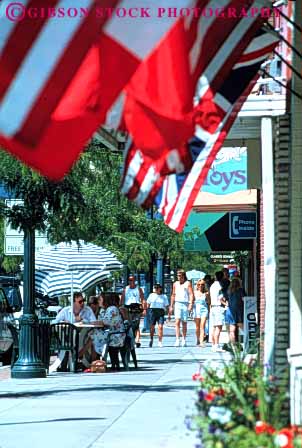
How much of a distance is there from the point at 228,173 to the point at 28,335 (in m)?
4.46

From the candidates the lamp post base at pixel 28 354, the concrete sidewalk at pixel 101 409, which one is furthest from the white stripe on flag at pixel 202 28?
the lamp post base at pixel 28 354

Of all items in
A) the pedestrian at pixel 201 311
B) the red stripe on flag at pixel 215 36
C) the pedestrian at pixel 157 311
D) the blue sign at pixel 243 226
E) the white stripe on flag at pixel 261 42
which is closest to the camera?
the red stripe on flag at pixel 215 36

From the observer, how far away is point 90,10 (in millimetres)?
6043

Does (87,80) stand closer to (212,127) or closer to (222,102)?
(212,127)

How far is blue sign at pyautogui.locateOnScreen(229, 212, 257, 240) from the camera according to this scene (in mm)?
21547

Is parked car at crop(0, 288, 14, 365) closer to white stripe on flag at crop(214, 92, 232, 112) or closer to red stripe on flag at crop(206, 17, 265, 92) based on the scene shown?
white stripe on flag at crop(214, 92, 232, 112)

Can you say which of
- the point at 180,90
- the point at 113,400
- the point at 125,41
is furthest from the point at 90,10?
the point at 113,400

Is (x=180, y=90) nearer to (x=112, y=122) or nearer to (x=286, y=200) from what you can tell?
(x=112, y=122)

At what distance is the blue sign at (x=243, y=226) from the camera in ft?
70.7

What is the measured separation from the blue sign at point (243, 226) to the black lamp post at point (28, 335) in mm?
4768

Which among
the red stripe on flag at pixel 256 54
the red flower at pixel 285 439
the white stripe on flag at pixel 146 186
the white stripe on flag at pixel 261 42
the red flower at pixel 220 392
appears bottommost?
the red flower at pixel 285 439

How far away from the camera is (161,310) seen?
2839cm

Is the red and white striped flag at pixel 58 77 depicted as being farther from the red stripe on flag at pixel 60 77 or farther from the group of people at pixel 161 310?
the group of people at pixel 161 310

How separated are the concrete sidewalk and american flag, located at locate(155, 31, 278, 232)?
1575mm
